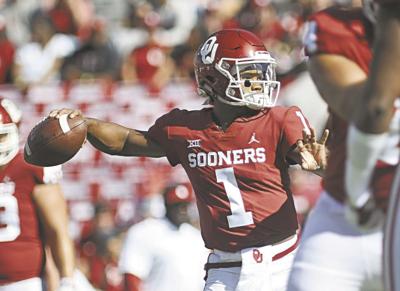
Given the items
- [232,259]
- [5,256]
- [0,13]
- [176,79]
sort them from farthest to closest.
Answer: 1. [0,13]
2. [176,79]
3. [5,256]
4. [232,259]

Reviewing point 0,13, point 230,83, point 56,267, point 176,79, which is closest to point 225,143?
point 230,83

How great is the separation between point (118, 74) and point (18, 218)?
211 inches

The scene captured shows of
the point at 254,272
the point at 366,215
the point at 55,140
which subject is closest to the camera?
the point at 366,215

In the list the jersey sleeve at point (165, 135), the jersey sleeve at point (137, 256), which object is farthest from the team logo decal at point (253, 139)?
the jersey sleeve at point (137, 256)

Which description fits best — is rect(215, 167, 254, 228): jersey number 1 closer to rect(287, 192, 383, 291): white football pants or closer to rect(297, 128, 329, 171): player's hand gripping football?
rect(297, 128, 329, 171): player's hand gripping football

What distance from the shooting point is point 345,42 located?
324 centimetres

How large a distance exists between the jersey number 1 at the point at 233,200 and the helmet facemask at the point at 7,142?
48.1 inches

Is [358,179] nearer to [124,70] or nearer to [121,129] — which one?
[121,129]

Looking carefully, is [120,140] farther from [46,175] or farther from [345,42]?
[345,42]

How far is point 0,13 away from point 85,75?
207cm

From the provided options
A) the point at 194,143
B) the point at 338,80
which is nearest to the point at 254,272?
the point at 194,143

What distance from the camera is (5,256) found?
525 centimetres

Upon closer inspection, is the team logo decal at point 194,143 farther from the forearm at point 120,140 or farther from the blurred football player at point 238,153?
the forearm at point 120,140

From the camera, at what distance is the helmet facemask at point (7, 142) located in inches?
A: 208
